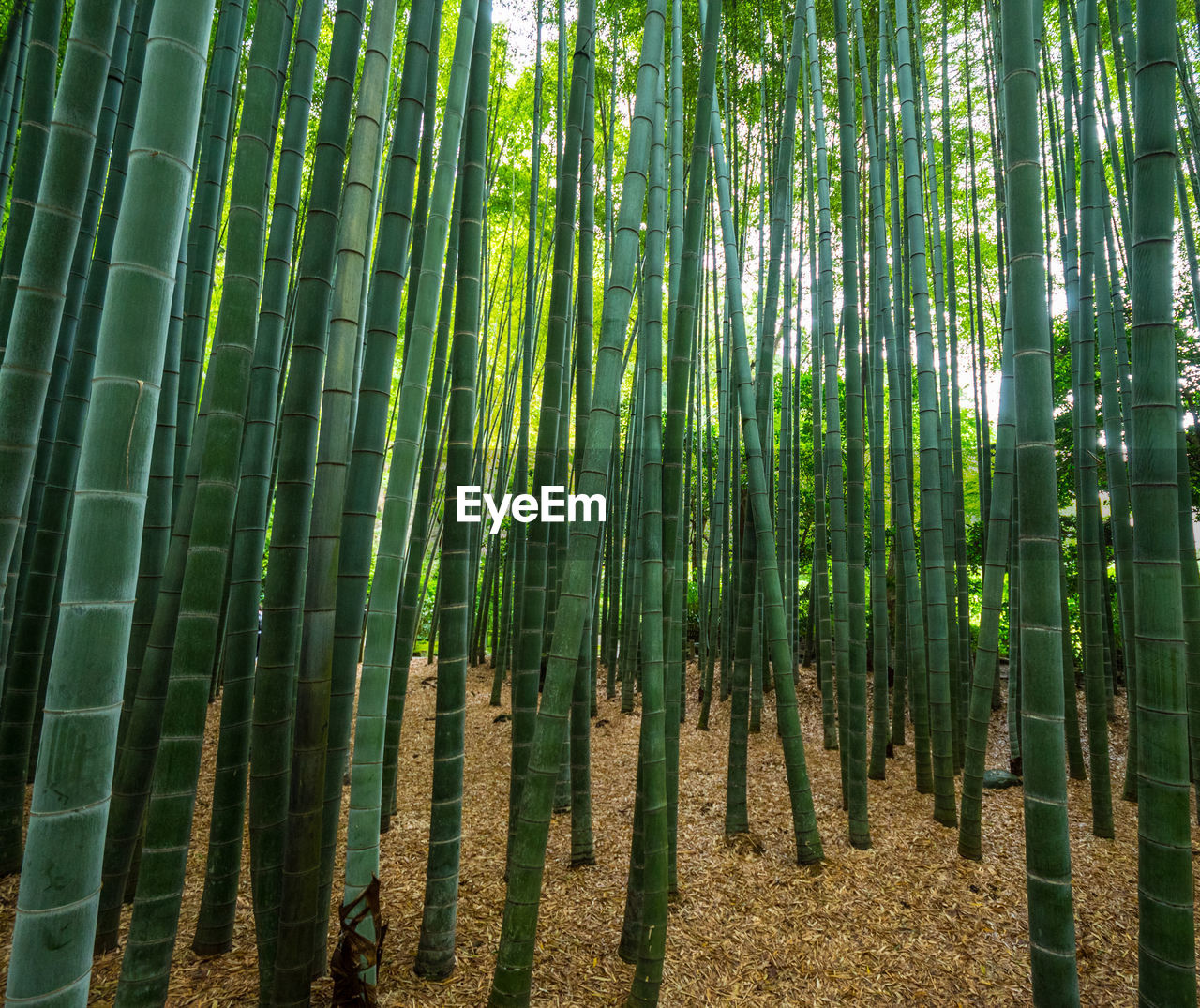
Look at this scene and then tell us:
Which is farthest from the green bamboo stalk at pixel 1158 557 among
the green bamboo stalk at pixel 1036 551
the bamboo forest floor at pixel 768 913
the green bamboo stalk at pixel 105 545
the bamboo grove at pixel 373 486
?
the green bamboo stalk at pixel 105 545

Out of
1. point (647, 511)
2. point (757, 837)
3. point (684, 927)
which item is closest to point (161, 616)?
point (647, 511)

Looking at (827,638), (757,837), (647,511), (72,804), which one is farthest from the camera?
(827,638)

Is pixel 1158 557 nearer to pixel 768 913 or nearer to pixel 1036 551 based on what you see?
pixel 1036 551

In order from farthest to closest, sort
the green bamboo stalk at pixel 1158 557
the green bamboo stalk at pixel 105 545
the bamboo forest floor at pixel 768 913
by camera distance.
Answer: the bamboo forest floor at pixel 768 913 → the green bamboo stalk at pixel 1158 557 → the green bamboo stalk at pixel 105 545

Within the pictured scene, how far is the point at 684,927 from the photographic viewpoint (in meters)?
2.10

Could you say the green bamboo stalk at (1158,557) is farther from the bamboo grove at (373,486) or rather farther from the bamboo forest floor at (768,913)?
the bamboo forest floor at (768,913)

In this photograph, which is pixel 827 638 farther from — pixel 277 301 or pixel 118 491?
pixel 118 491

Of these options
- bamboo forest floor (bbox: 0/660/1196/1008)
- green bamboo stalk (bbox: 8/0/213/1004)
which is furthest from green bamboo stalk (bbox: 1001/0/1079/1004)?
green bamboo stalk (bbox: 8/0/213/1004)

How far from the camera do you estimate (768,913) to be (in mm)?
2182

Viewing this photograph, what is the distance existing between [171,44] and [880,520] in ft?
10.6

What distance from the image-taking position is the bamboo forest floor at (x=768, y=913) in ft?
5.89

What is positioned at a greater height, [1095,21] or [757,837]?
[1095,21]

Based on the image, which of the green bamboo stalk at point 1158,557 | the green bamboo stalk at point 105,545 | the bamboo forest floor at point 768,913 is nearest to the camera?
the green bamboo stalk at point 105,545

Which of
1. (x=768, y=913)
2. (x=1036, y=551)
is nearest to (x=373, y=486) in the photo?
(x=1036, y=551)
